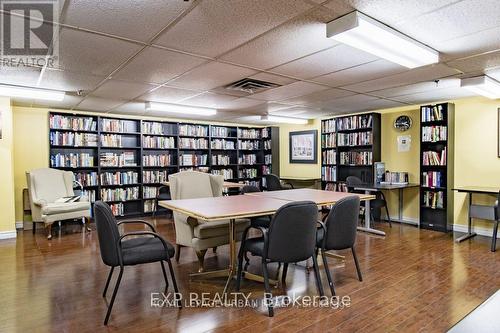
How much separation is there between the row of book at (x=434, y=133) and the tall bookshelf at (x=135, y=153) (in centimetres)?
399

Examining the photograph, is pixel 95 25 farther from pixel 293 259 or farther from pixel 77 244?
pixel 77 244

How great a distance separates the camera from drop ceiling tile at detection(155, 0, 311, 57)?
6.94ft

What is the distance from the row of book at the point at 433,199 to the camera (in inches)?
212

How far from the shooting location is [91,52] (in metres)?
2.96

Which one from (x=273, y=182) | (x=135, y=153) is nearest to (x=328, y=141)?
(x=273, y=182)

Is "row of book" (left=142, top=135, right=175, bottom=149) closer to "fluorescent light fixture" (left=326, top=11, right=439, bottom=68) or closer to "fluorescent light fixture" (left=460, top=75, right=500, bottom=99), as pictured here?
"fluorescent light fixture" (left=326, top=11, right=439, bottom=68)

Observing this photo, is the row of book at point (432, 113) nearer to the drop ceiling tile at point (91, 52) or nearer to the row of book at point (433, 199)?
the row of book at point (433, 199)

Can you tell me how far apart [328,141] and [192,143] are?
129 inches

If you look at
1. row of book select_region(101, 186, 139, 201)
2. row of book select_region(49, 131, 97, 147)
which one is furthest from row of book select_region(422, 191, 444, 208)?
row of book select_region(49, 131, 97, 147)

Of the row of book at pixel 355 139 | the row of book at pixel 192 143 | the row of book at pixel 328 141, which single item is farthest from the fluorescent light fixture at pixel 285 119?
the row of book at pixel 192 143

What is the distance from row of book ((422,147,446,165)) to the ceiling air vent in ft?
10.3

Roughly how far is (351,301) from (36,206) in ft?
16.9

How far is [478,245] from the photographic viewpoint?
4.48 meters

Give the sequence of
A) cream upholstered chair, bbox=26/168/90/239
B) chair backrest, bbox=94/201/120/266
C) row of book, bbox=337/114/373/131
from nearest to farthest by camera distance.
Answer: chair backrest, bbox=94/201/120/266, cream upholstered chair, bbox=26/168/90/239, row of book, bbox=337/114/373/131
